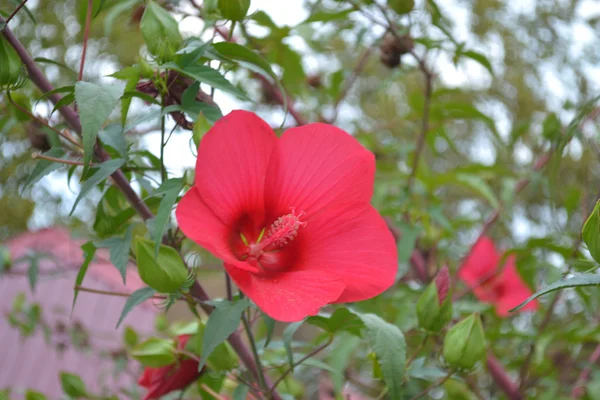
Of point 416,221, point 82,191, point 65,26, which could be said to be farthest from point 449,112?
point 65,26

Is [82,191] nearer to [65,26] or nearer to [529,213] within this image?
[529,213]

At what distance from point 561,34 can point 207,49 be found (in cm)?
200

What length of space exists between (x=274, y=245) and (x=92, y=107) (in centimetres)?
19

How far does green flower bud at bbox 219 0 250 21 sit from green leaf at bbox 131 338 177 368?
11.4 inches

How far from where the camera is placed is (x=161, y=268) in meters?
0.41

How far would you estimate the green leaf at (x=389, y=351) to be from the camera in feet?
1.40

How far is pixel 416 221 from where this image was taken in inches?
35.3

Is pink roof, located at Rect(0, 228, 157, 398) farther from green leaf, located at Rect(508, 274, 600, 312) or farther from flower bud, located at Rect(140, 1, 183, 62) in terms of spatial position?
green leaf, located at Rect(508, 274, 600, 312)

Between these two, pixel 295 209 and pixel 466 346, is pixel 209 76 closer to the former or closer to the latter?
pixel 295 209

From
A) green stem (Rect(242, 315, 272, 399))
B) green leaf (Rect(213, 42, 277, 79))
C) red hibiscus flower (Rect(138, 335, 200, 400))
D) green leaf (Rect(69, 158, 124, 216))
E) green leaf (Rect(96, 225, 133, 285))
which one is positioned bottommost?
red hibiscus flower (Rect(138, 335, 200, 400))

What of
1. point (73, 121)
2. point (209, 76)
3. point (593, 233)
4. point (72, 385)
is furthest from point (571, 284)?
point (72, 385)

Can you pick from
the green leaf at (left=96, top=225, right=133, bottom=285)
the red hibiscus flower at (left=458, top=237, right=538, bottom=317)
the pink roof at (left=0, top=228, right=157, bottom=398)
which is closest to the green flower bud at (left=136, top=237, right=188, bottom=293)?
the green leaf at (left=96, top=225, right=133, bottom=285)

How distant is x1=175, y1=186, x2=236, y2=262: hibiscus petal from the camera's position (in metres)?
0.37

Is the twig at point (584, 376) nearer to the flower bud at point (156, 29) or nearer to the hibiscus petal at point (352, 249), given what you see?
the hibiscus petal at point (352, 249)
